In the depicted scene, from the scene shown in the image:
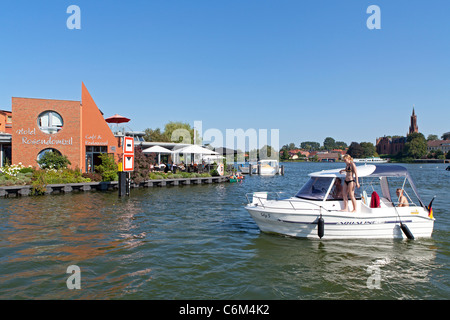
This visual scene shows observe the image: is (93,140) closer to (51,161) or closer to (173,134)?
(51,161)

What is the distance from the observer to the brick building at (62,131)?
27406 mm

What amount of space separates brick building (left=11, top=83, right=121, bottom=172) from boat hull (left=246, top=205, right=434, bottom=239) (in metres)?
23.5

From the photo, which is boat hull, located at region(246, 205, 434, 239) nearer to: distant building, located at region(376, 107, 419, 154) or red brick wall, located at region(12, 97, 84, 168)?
red brick wall, located at region(12, 97, 84, 168)

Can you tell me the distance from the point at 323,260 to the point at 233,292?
11.2ft

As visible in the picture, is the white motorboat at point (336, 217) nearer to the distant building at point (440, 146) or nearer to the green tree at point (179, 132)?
the green tree at point (179, 132)

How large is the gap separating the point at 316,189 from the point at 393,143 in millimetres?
192292

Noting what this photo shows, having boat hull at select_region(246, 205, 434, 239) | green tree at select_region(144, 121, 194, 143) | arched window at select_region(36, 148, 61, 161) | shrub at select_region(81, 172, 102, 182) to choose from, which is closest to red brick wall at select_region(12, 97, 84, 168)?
arched window at select_region(36, 148, 61, 161)

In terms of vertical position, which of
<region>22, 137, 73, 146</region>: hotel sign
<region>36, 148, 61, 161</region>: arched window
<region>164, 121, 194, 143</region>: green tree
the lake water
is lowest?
the lake water

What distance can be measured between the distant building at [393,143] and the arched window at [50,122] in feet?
579

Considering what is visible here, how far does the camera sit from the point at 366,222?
1095 cm

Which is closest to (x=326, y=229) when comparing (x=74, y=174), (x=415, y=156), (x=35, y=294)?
(x=35, y=294)

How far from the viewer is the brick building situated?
27.4 m
